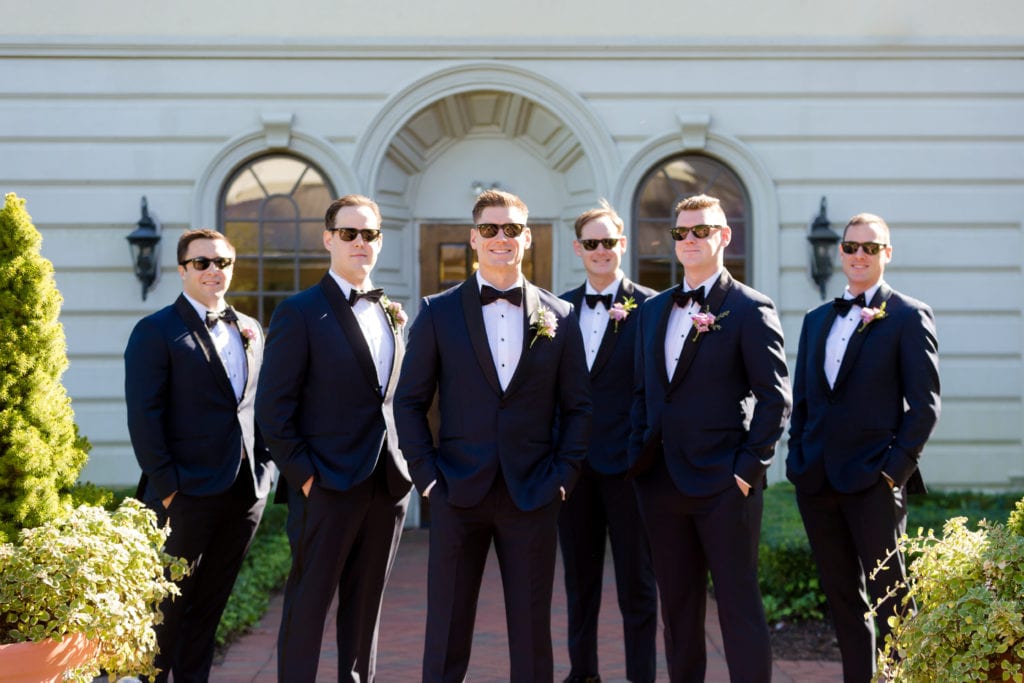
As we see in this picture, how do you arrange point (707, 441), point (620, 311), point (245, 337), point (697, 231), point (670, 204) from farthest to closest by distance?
point (670, 204), point (620, 311), point (245, 337), point (697, 231), point (707, 441)

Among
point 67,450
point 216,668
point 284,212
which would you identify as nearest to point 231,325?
point 67,450

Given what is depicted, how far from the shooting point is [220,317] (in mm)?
5805

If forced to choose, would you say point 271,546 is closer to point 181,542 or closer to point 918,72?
point 181,542

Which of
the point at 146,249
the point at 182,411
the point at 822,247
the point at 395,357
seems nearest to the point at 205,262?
the point at 182,411

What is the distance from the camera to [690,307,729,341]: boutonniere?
5086 millimetres

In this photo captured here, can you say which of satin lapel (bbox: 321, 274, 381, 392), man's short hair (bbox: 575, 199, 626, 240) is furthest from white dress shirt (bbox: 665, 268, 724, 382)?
satin lapel (bbox: 321, 274, 381, 392)

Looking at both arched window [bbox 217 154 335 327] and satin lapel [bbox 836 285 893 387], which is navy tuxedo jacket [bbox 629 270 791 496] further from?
arched window [bbox 217 154 335 327]

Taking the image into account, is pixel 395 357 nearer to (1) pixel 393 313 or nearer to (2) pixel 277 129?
(1) pixel 393 313

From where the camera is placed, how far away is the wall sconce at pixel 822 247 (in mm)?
10422

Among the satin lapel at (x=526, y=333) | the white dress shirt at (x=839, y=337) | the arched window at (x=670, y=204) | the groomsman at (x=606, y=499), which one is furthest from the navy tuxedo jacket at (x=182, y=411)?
the arched window at (x=670, y=204)

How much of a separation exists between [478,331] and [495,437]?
46 cm

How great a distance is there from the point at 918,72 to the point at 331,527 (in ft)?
25.9

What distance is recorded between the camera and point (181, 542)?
18.1 feet

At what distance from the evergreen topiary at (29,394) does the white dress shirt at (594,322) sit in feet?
8.82
